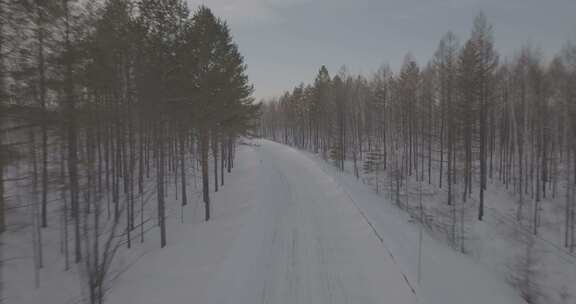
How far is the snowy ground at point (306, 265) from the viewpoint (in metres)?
9.08

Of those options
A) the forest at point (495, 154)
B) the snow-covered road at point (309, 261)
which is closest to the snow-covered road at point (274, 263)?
the snow-covered road at point (309, 261)

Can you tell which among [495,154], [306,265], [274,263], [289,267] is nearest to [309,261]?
[306,265]

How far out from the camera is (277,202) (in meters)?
20.5

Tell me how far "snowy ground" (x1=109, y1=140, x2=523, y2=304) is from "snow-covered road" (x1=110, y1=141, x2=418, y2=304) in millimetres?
34

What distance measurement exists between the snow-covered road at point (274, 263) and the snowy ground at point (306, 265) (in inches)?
1.3

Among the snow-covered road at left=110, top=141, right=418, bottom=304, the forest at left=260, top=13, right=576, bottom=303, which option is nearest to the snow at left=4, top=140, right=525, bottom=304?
the snow-covered road at left=110, top=141, right=418, bottom=304

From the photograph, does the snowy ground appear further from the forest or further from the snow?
the forest

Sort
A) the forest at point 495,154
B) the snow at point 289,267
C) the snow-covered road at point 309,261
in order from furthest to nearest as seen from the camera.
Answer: the forest at point 495,154 → the snow at point 289,267 → the snow-covered road at point 309,261

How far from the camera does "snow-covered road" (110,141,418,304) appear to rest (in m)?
9.09

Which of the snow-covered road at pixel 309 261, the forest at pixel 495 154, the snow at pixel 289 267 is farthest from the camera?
the forest at pixel 495 154

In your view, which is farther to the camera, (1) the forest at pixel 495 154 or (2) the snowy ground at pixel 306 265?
(1) the forest at pixel 495 154

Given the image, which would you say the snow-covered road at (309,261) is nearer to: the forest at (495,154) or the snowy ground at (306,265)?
the snowy ground at (306,265)

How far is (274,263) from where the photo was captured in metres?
11.2

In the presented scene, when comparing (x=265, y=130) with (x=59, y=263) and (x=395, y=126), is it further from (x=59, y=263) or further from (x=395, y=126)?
(x=59, y=263)
